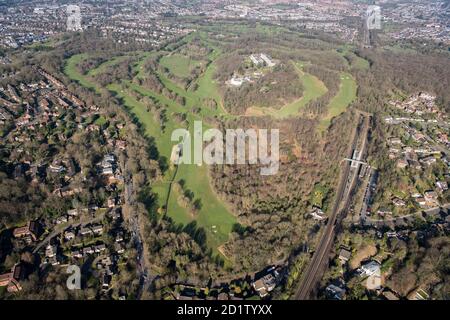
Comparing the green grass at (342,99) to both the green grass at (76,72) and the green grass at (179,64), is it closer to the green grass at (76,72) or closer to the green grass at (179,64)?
the green grass at (179,64)

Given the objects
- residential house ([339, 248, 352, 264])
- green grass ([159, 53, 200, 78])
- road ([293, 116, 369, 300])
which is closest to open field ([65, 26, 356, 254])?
green grass ([159, 53, 200, 78])

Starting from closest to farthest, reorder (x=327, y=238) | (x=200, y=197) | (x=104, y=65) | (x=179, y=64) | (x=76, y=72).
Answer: (x=327, y=238) → (x=200, y=197) → (x=76, y=72) → (x=104, y=65) → (x=179, y=64)

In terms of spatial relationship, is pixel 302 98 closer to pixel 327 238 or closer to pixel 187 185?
pixel 187 185

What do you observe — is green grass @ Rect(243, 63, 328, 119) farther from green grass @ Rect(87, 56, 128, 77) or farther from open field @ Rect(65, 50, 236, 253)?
green grass @ Rect(87, 56, 128, 77)

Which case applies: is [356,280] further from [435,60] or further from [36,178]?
[435,60]

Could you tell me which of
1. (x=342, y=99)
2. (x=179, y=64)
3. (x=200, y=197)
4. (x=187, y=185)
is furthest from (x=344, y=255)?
(x=179, y=64)

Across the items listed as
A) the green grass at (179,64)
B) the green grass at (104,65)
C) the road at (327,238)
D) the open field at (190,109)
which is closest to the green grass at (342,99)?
the open field at (190,109)

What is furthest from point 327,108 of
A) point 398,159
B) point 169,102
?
point 169,102
